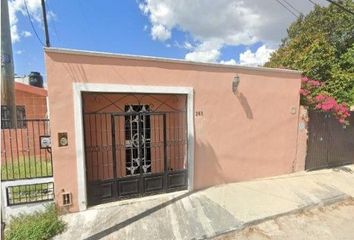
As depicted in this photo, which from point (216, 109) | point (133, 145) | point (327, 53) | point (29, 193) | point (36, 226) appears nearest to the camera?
point (36, 226)

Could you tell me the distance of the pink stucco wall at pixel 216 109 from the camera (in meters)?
5.09

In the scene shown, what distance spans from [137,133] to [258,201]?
3.23 metres

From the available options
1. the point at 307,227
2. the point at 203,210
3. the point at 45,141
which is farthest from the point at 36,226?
the point at 307,227

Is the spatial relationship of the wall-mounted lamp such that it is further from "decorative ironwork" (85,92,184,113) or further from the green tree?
the green tree

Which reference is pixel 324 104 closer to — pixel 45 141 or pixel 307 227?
pixel 307 227

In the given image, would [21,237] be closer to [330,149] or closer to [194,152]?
[194,152]

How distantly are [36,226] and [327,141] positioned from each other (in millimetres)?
8633

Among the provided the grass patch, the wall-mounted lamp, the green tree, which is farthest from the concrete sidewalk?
the green tree

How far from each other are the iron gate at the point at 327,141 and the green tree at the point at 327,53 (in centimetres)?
248

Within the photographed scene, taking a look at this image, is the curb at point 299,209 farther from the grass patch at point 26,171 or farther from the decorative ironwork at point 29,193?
the grass patch at point 26,171

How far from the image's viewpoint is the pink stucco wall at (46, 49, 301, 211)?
5.09 m

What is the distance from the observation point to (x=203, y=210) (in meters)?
5.50

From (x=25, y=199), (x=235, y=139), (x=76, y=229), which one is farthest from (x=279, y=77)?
(x=25, y=199)

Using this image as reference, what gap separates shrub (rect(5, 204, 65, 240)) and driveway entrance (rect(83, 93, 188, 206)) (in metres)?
0.84
